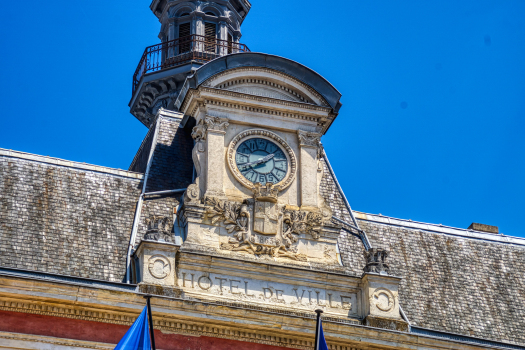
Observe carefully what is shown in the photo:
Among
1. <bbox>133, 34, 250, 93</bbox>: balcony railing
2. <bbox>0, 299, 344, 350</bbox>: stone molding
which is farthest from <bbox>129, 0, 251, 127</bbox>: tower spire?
<bbox>0, 299, 344, 350</bbox>: stone molding

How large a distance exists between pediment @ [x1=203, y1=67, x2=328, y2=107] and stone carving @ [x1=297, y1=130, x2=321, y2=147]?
1.06 meters

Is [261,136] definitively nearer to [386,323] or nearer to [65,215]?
[65,215]

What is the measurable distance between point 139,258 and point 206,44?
16.3m

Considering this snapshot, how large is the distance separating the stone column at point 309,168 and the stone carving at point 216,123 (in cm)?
251

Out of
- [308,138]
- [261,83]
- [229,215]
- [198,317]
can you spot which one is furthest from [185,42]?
[198,317]

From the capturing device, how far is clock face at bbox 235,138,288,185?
37688 millimetres

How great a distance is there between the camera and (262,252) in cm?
3597

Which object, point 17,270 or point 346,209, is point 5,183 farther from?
point 346,209

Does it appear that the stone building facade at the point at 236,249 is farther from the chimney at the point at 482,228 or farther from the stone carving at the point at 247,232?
the chimney at the point at 482,228

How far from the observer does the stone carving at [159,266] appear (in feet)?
112

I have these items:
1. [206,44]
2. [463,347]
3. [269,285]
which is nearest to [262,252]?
[269,285]

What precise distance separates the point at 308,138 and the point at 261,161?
186cm

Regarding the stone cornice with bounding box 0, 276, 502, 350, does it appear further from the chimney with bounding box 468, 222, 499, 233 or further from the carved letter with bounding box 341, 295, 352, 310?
the chimney with bounding box 468, 222, 499, 233

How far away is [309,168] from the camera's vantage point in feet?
126
